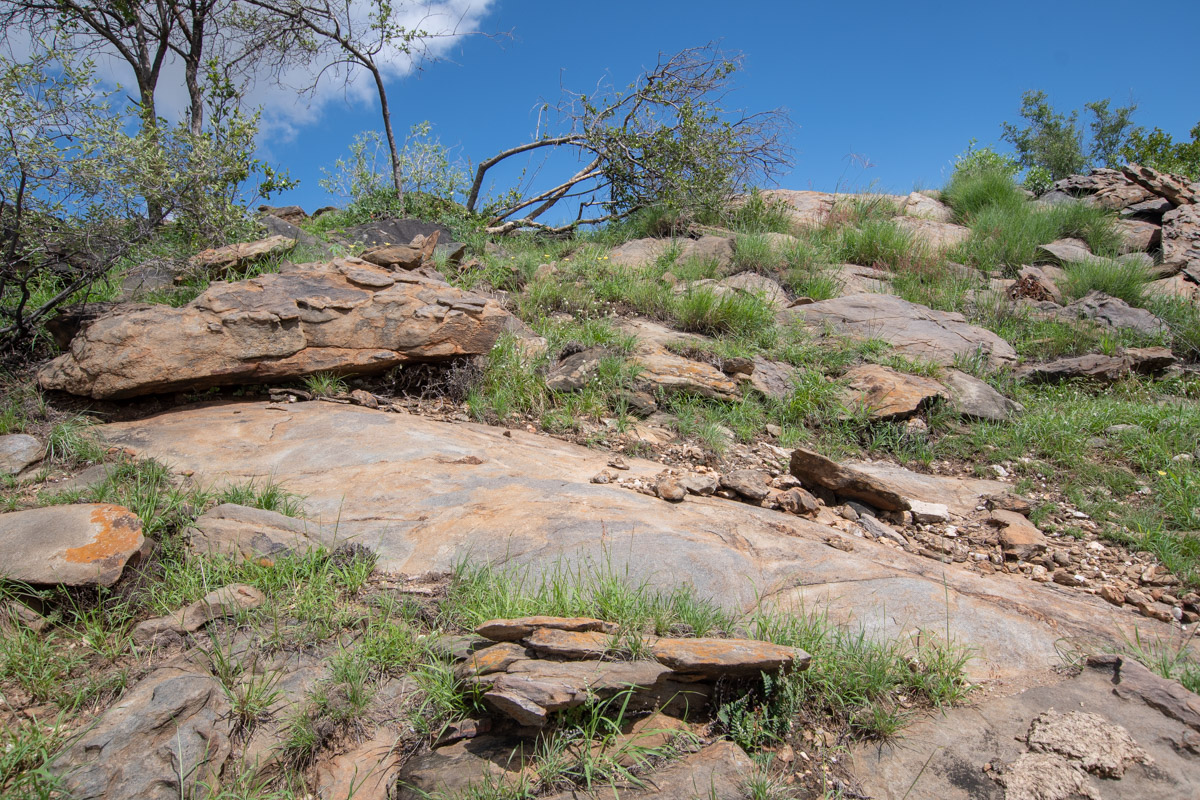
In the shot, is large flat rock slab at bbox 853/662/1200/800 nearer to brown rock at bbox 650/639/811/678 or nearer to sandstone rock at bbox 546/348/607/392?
brown rock at bbox 650/639/811/678

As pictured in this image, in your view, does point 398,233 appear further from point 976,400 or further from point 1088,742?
point 1088,742

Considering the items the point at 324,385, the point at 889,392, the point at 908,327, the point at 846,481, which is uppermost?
the point at 908,327

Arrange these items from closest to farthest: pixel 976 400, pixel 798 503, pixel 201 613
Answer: pixel 201 613
pixel 798 503
pixel 976 400

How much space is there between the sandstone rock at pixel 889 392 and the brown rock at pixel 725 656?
349 centimetres

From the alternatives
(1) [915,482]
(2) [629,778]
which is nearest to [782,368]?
(1) [915,482]

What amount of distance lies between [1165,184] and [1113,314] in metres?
5.34

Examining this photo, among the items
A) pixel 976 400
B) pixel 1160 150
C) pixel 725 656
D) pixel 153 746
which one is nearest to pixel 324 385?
pixel 153 746

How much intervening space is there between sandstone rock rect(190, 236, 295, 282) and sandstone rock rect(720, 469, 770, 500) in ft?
15.9

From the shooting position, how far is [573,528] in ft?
10.9

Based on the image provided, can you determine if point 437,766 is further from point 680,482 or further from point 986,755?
point 680,482

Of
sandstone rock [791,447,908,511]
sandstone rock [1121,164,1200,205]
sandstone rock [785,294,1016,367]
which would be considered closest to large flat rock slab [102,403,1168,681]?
sandstone rock [791,447,908,511]

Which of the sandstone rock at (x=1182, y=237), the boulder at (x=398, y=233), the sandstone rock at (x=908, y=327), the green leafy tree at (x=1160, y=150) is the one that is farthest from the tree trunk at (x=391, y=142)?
the green leafy tree at (x=1160, y=150)

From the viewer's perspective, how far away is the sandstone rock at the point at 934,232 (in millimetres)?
9398

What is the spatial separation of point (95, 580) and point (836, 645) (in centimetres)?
281
